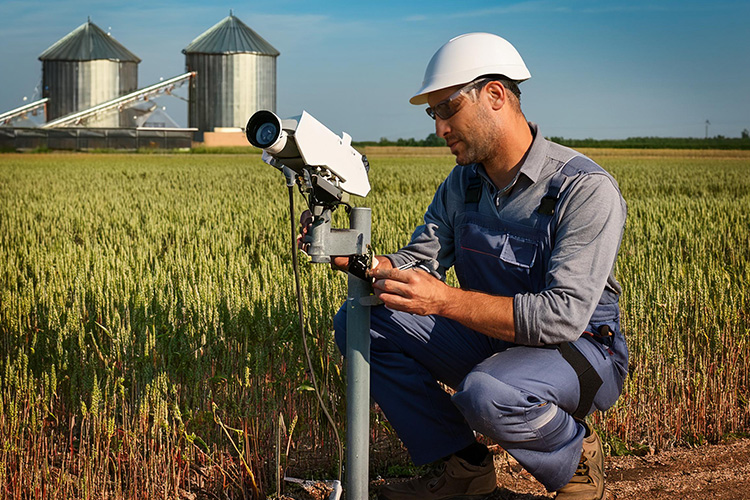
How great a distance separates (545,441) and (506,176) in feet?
2.94

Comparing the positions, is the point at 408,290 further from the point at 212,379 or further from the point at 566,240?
the point at 212,379

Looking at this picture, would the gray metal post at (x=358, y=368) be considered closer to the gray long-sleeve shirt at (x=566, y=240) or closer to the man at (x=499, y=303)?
the man at (x=499, y=303)

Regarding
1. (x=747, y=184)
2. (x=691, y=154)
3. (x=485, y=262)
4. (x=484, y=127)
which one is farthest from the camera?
(x=691, y=154)

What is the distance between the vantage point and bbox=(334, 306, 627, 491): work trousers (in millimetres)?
2344

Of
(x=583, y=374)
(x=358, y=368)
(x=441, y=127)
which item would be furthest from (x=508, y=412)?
(x=441, y=127)

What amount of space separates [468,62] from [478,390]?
1016mm

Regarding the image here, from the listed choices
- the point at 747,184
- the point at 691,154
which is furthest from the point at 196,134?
the point at 747,184

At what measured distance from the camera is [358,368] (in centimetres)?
230

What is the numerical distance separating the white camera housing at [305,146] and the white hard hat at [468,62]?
1.39 ft

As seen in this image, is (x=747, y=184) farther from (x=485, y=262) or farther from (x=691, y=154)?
(x=691, y=154)

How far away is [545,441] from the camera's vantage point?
2406mm

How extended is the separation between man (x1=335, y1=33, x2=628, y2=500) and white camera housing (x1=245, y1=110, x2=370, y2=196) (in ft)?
1.00

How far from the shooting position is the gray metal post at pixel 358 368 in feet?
7.47

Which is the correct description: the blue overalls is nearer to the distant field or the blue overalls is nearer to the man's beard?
the man's beard
